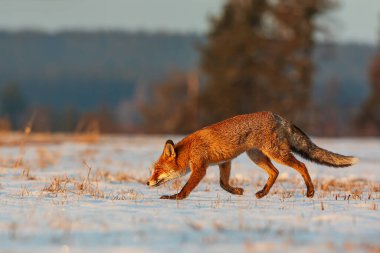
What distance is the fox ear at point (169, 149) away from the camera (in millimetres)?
9377

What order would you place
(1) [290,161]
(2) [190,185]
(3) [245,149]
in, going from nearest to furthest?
(2) [190,185]
(1) [290,161]
(3) [245,149]

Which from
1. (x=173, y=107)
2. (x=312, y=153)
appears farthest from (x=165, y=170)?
(x=173, y=107)

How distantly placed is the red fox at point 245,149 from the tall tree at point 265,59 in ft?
124

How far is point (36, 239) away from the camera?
5.16 metres

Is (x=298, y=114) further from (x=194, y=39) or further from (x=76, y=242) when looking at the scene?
(x=76, y=242)

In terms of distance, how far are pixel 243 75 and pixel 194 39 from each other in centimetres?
658

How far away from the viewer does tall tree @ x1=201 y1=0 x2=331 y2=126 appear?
47.0 m

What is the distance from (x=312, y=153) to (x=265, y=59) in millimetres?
39723

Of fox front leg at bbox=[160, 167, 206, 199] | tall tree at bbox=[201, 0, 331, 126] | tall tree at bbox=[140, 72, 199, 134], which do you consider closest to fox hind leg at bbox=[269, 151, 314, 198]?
fox front leg at bbox=[160, 167, 206, 199]

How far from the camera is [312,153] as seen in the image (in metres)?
9.39

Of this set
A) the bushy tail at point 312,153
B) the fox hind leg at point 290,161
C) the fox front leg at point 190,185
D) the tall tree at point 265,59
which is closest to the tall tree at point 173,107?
the tall tree at point 265,59

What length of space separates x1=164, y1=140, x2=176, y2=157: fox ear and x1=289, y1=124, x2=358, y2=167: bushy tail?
1.89 metres

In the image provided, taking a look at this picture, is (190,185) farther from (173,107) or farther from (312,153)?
(173,107)

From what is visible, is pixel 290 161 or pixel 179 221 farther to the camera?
pixel 290 161
